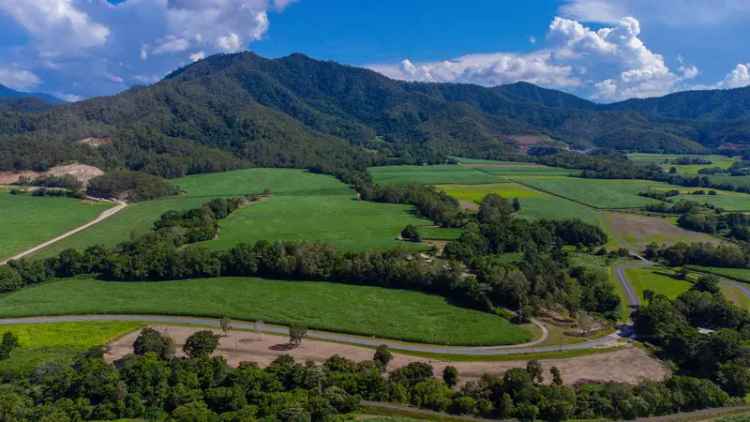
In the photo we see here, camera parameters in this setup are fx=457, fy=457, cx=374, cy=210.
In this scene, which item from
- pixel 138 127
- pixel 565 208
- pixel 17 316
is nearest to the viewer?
pixel 17 316

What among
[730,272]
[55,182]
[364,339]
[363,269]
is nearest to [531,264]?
[363,269]

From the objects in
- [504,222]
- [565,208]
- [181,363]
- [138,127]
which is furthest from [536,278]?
[138,127]

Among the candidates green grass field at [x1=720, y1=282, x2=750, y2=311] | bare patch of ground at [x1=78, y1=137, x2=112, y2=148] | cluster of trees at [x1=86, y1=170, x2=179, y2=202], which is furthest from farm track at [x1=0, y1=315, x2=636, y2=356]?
bare patch of ground at [x1=78, y1=137, x2=112, y2=148]

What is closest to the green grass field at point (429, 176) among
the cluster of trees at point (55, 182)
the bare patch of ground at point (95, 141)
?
the cluster of trees at point (55, 182)

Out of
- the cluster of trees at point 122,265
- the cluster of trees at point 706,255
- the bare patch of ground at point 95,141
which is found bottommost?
the cluster of trees at point 122,265

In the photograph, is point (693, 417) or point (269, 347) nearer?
point (693, 417)

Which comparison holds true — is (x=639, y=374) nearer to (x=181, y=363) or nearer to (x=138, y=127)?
(x=181, y=363)

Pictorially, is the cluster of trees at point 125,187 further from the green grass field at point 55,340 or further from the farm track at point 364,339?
the green grass field at point 55,340
